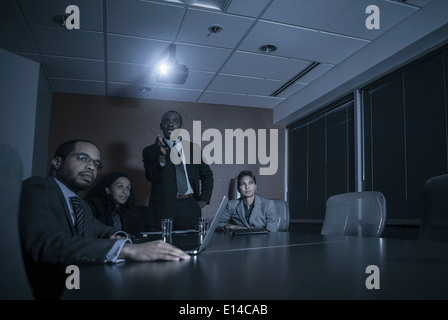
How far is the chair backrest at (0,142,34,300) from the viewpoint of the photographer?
414 mm

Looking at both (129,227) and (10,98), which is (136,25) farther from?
(129,227)

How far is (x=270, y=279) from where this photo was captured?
2.35 feet

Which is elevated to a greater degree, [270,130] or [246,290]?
[270,130]

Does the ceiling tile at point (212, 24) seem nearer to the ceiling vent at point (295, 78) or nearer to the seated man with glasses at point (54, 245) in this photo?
the ceiling vent at point (295, 78)

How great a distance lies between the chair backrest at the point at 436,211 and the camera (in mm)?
1692

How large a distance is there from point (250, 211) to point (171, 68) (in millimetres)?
1750

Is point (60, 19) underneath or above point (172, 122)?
above

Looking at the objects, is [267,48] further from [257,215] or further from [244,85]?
[257,215]

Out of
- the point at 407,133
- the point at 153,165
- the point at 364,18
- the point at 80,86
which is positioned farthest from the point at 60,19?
the point at 407,133

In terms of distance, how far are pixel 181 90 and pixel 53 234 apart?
4.24 metres

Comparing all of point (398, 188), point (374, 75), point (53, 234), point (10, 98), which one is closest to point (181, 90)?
point (10, 98)

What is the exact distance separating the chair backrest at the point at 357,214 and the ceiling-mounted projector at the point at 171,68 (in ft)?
7.17
